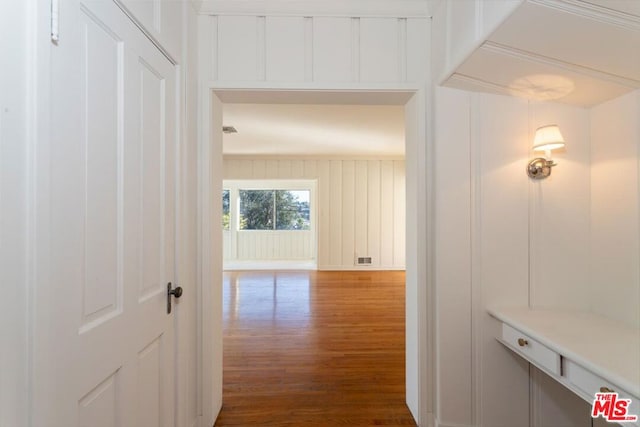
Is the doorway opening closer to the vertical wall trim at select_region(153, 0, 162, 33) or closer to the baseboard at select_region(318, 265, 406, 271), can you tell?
the baseboard at select_region(318, 265, 406, 271)

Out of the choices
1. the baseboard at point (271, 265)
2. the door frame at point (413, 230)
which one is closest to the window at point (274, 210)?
the baseboard at point (271, 265)

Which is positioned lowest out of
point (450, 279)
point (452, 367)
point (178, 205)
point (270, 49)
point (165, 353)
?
point (452, 367)

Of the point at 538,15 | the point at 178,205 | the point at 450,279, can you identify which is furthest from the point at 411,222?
the point at 178,205

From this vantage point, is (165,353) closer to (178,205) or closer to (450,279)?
(178,205)

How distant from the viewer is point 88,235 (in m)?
0.90

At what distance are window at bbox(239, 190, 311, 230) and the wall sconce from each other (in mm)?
5901

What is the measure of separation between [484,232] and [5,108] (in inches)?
78.0

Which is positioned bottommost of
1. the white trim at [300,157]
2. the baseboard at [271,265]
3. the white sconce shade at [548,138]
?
the baseboard at [271,265]

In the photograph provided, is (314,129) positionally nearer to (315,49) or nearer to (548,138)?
(315,49)

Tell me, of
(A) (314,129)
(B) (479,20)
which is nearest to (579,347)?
(B) (479,20)

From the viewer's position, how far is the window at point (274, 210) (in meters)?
7.34

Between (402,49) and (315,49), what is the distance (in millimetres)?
534

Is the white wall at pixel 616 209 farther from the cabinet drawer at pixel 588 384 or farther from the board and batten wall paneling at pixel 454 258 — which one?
the board and batten wall paneling at pixel 454 258

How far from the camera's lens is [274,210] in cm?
737
